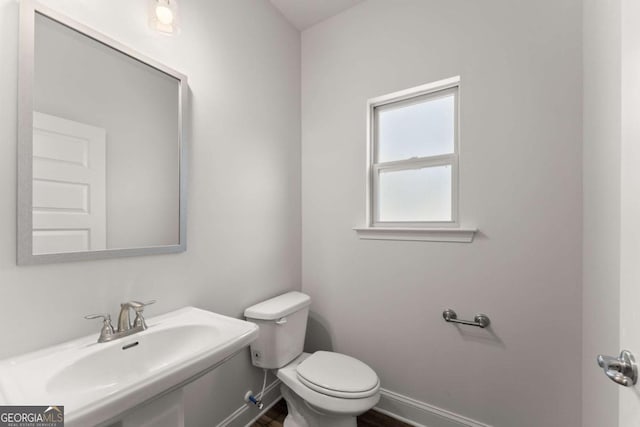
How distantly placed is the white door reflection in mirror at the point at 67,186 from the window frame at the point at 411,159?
4.56 feet

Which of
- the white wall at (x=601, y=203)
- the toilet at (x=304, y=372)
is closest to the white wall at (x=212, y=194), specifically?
the toilet at (x=304, y=372)

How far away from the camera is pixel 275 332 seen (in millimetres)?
1482

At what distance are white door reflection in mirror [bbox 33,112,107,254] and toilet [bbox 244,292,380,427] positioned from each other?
2.84 ft

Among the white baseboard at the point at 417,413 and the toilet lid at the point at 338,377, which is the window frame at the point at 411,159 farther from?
the white baseboard at the point at 417,413

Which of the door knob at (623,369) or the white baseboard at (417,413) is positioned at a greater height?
the door knob at (623,369)

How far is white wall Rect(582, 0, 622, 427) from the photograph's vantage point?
76 cm

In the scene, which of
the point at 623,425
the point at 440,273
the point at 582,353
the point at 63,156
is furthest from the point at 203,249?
the point at 582,353

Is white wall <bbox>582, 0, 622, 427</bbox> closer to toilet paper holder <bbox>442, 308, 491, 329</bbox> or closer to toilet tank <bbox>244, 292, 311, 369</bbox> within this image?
toilet paper holder <bbox>442, 308, 491, 329</bbox>

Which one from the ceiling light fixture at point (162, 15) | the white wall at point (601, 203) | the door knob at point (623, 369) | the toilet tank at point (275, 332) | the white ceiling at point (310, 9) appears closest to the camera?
the door knob at point (623, 369)

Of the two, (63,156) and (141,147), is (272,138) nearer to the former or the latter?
(141,147)

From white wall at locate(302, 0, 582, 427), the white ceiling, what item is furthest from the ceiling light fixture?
white wall at locate(302, 0, 582, 427)

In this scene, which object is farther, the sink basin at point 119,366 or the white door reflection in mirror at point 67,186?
the white door reflection in mirror at point 67,186

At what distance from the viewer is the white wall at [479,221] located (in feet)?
4.00

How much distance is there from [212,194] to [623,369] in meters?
1.51
